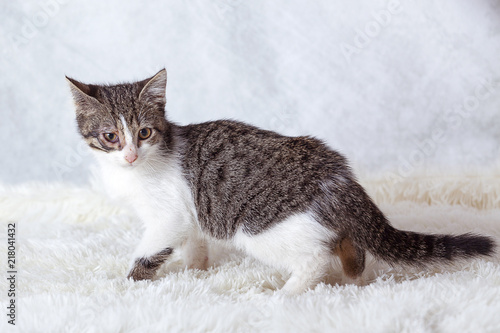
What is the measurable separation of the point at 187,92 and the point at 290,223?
5.68 feet

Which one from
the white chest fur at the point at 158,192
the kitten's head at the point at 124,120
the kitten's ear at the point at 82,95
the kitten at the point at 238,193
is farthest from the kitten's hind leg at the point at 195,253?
the kitten's ear at the point at 82,95

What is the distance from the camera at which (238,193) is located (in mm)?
1812

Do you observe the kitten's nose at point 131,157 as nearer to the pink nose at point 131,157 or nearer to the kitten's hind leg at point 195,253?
the pink nose at point 131,157

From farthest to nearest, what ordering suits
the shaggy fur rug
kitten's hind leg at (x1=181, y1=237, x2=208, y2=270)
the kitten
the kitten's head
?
kitten's hind leg at (x1=181, y1=237, x2=208, y2=270)
the kitten's head
the kitten
the shaggy fur rug

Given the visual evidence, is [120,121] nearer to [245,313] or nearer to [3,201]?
[245,313]

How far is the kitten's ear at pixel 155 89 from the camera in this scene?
192cm

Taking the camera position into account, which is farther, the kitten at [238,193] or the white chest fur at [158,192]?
the white chest fur at [158,192]

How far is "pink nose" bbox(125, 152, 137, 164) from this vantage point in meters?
1.79

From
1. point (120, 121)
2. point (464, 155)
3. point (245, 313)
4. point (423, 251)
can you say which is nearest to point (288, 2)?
point (464, 155)

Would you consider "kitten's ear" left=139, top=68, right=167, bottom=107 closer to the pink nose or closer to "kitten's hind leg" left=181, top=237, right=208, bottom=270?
the pink nose

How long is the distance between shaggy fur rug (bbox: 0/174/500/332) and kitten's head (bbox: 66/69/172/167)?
448mm

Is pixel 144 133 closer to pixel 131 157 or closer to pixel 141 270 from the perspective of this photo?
pixel 131 157

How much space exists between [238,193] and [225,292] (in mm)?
334

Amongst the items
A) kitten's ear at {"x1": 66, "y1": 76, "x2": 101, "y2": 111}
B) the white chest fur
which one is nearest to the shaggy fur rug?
the white chest fur
